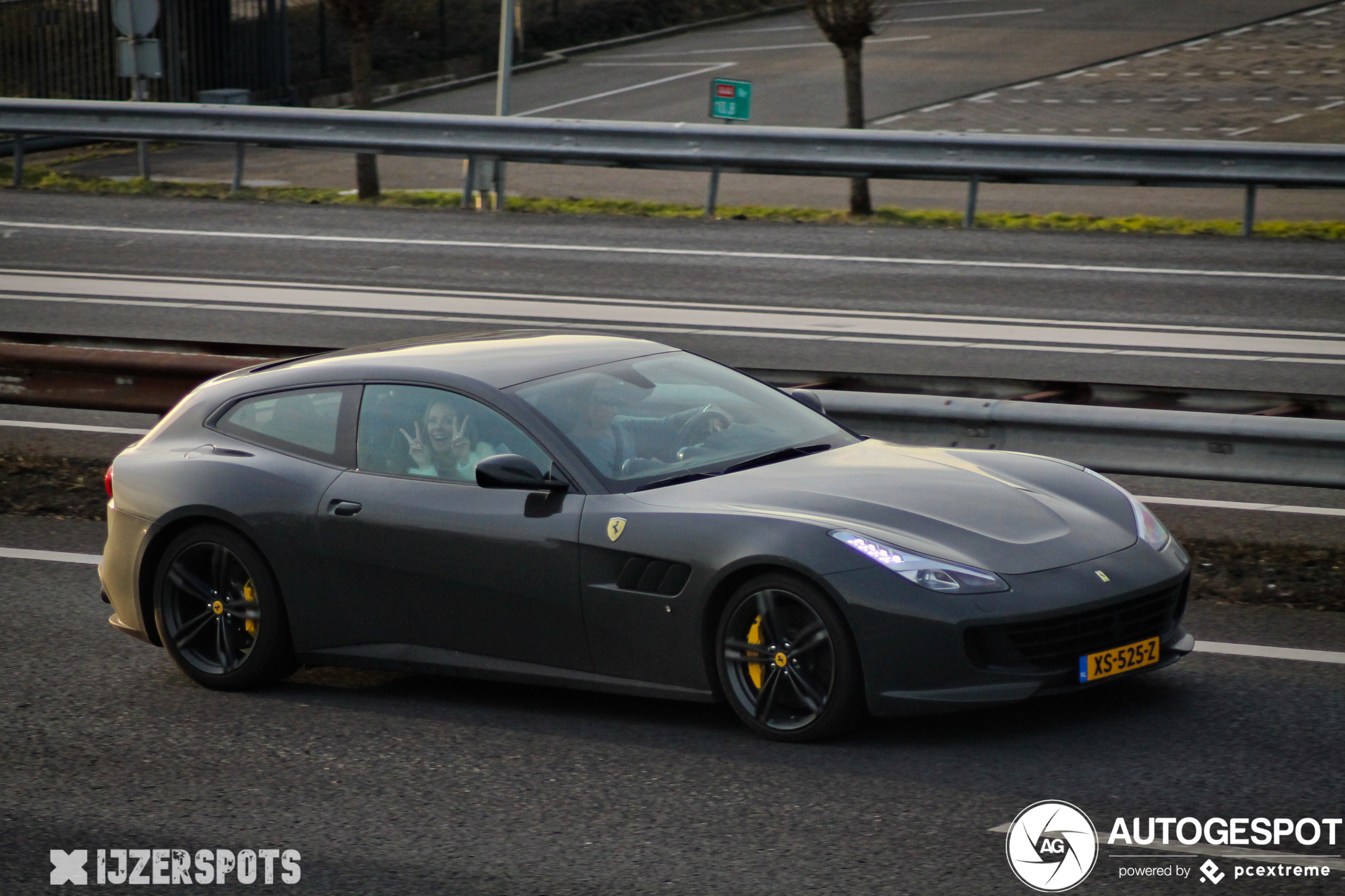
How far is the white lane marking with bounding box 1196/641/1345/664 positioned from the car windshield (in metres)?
1.61

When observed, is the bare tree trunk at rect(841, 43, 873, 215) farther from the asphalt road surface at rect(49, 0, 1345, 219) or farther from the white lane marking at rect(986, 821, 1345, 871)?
the white lane marking at rect(986, 821, 1345, 871)

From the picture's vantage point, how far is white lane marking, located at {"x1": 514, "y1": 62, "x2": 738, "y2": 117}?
111 ft

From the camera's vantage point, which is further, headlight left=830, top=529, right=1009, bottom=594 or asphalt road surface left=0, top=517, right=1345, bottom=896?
headlight left=830, top=529, right=1009, bottom=594

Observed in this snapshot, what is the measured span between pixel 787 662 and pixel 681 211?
1356cm

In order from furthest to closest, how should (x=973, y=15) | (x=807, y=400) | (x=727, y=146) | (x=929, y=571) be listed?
1. (x=973, y=15)
2. (x=727, y=146)
3. (x=807, y=400)
4. (x=929, y=571)

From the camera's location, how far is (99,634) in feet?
24.5

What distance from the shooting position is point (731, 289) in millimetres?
14742

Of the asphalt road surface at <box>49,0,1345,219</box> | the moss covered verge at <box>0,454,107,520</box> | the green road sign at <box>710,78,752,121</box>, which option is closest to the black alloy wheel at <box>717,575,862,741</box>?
the moss covered verge at <box>0,454,107,520</box>

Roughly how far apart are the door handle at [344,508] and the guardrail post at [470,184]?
1276 cm

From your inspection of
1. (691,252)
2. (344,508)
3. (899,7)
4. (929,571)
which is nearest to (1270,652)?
(929,571)

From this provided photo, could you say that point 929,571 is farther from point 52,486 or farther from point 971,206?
point 971,206

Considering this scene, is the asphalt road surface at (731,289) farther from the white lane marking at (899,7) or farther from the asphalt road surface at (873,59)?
the white lane marking at (899,7)

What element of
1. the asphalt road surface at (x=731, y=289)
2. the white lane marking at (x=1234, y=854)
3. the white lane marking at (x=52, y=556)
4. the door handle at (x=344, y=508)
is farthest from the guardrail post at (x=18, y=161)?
the white lane marking at (x=1234, y=854)

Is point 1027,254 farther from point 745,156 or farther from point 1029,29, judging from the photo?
point 1029,29
